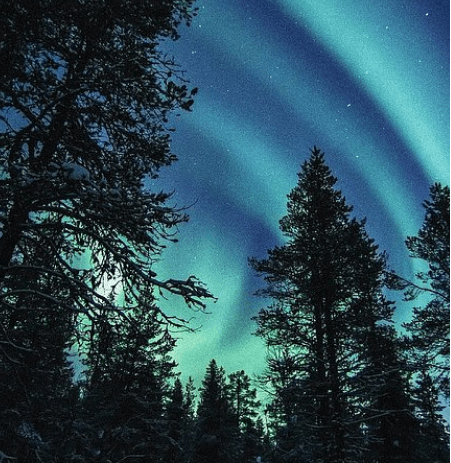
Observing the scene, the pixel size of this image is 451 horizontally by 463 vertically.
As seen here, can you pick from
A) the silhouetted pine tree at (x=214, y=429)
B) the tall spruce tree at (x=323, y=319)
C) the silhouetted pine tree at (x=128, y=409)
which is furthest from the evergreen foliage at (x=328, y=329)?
the silhouetted pine tree at (x=214, y=429)

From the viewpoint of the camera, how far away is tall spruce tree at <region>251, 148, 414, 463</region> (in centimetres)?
998

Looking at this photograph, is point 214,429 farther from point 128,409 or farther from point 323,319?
point 323,319

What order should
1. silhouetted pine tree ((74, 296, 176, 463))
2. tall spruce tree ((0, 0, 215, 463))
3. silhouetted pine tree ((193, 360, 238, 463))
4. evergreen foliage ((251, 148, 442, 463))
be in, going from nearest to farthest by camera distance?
tall spruce tree ((0, 0, 215, 463))
evergreen foliage ((251, 148, 442, 463))
silhouetted pine tree ((74, 296, 176, 463))
silhouetted pine tree ((193, 360, 238, 463))

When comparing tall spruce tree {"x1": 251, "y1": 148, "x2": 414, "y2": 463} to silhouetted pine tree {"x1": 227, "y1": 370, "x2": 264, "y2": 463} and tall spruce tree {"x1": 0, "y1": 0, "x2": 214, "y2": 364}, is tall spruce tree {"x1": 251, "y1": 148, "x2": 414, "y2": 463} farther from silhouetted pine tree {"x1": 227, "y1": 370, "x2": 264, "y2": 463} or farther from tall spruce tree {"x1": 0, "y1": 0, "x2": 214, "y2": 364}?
silhouetted pine tree {"x1": 227, "y1": 370, "x2": 264, "y2": 463}

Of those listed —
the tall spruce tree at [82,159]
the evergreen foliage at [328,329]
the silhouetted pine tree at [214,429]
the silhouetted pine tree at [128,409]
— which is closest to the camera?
the tall spruce tree at [82,159]

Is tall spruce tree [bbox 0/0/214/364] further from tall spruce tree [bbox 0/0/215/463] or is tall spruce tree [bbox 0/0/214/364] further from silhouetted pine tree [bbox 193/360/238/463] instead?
silhouetted pine tree [bbox 193/360/238/463]

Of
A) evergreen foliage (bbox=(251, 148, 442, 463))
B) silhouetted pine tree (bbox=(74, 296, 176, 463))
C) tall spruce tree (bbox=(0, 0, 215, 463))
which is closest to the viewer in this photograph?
tall spruce tree (bbox=(0, 0, 215, 463))

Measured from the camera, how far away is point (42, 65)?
5770 mm

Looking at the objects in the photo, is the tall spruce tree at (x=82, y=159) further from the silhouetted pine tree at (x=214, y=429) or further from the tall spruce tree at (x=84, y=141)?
the silhouetted pine tree at (x=214, y=429)

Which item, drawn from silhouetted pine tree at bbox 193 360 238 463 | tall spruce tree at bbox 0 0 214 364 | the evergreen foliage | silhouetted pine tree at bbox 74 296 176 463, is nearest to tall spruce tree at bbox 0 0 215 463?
tall spruce tree at bbox 0 0 214 364

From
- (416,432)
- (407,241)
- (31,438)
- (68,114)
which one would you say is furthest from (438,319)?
(31,438)

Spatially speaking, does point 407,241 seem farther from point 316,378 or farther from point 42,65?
point 42,65

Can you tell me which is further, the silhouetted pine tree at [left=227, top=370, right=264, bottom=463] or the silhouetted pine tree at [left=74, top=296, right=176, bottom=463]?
the silhouetted pine tree at [left=227, top=370, right=264, bottom=463]

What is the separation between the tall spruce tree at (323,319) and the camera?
9.98 m
